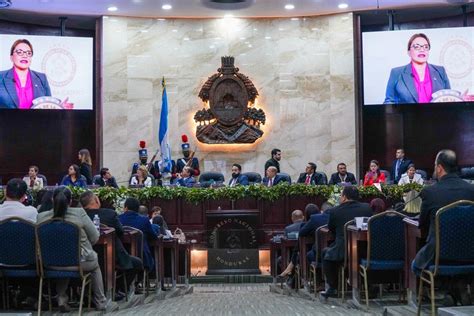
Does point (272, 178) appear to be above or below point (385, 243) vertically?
above

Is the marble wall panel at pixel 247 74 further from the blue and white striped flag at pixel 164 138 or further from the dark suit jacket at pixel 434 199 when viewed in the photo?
the dark suit jacket at pixel 434 199

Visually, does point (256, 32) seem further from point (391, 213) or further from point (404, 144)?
point (391, 213)

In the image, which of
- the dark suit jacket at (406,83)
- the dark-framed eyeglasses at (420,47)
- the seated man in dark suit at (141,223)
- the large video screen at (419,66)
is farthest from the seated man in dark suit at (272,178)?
the seated man in dark suit at (141,223)

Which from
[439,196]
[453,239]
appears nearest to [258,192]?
[439,196]

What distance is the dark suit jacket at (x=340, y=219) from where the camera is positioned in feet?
24.4

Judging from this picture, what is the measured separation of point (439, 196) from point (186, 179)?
881 cm

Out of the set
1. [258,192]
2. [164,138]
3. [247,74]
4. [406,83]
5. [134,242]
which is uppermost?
[247,74]

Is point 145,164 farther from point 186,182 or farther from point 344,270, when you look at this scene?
point 344,270

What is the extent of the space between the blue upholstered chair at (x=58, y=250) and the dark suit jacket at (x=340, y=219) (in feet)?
8.19

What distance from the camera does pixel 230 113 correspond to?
16797mm

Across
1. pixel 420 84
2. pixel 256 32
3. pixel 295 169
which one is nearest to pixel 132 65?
pixel 256 32

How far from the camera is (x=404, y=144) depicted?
17.4m

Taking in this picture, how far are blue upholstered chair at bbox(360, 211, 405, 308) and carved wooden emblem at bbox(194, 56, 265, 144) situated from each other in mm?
9865

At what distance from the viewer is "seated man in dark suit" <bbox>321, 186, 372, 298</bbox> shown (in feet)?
24.5
